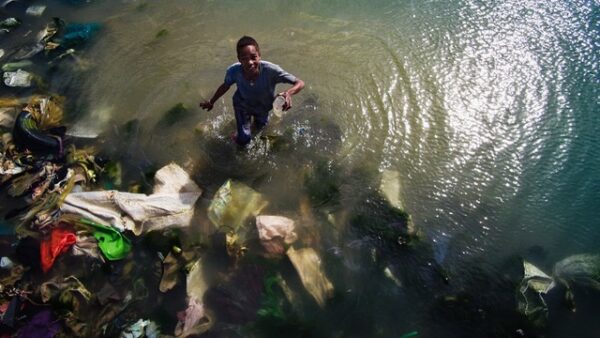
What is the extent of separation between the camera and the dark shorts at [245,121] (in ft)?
13.9

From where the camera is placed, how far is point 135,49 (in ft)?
19.4

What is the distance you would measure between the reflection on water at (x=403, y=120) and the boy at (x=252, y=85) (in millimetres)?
343

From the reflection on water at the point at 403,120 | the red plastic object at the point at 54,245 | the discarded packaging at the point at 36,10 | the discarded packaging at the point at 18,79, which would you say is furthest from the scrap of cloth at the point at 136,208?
the discarded packaging at the point at 36,10

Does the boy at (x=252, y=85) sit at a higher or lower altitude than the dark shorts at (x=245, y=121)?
higher

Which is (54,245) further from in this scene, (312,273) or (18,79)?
(18,79)

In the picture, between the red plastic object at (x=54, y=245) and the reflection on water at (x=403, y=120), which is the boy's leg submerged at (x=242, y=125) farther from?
the red plastic object at (x=54, y=245)

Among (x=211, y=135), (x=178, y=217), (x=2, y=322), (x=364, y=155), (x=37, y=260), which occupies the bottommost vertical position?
(x=2, y=322)

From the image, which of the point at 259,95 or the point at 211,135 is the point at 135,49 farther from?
the point at 259,95

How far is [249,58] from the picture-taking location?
3.43 meters

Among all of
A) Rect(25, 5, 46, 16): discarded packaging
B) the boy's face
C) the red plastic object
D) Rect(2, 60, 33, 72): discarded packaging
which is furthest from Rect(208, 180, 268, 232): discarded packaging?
Rect(25, 5, 46, 16): discarded packaging

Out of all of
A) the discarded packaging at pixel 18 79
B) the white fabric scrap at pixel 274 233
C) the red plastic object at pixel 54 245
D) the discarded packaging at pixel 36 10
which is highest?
the discarded packaging at pixel 36 10

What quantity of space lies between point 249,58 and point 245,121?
3.36ft

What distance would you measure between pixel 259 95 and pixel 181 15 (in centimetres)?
327

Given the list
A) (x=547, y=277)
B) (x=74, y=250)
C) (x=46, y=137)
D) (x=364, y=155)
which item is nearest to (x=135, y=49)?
(x=46, y=137)
